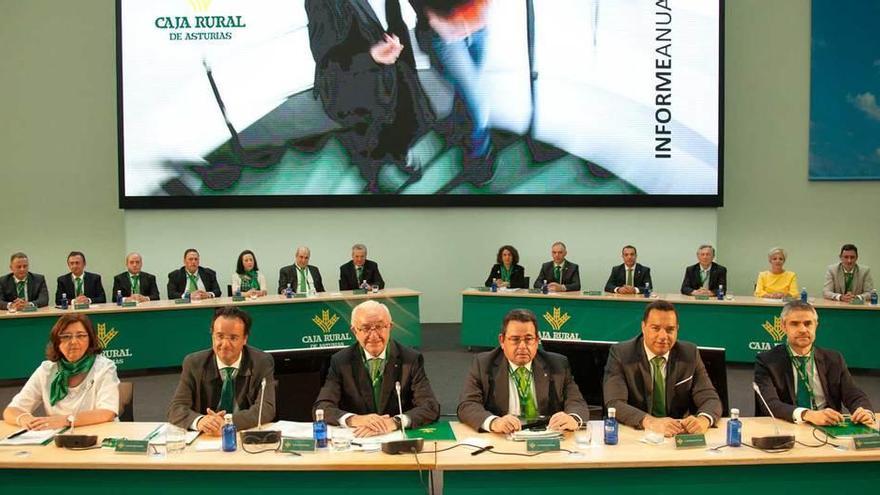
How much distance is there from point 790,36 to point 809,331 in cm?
776

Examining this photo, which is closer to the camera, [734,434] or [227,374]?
[734,434]

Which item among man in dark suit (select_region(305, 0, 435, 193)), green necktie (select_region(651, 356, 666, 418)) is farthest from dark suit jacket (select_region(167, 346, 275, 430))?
man in dark suit (select_region(305, 0, 435, 193))

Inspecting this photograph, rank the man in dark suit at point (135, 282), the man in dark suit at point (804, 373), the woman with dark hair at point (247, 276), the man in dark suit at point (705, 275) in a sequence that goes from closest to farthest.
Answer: the man in dark suit at point (804, 373)
the man in dark suit at point (135, 282)
the man in dark suit at point (705, 275)
the woman with dark hair at point (247, 276)

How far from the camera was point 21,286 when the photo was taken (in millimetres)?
8391

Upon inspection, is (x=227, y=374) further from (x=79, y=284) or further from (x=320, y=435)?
(x=79, y=284)

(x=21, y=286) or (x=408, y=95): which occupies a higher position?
(x=408, y=95)

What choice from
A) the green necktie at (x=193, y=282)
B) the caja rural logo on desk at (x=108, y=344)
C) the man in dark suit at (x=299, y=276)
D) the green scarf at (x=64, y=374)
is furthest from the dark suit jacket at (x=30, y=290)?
the green scarf at (x=64, y=374)

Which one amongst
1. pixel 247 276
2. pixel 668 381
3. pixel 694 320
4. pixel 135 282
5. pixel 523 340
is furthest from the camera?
pixel 247 276

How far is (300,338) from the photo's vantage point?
332 inches

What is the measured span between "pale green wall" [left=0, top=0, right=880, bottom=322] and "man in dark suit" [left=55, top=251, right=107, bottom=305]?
1.83m

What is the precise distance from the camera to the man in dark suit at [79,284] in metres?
8.62

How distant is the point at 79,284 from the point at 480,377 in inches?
238

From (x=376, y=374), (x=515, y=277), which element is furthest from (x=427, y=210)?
(x=376, y=374)

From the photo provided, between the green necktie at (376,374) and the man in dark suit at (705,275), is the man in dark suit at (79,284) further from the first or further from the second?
the man in dark suit at (705,275)
